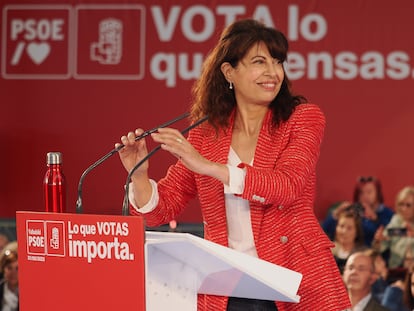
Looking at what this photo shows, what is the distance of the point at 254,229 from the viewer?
8.02 feet

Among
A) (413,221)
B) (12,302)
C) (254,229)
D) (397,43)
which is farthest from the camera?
(397,43)

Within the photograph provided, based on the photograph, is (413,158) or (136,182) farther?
(413,158)

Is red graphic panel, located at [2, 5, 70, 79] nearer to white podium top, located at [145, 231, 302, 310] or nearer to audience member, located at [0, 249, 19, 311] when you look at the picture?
audience member, located at [0, 249, 19, 311]

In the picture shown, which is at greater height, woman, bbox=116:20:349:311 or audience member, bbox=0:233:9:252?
woman, bbox=116:20:349:311

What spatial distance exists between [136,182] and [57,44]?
5.26 m

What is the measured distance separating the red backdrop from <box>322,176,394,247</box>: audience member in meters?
0.39

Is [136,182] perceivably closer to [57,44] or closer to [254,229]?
[254,229]

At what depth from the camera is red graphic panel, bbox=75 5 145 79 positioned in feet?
24.7

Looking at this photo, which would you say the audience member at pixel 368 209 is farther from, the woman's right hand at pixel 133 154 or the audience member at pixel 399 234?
the woman's right hand at pixel 133 154

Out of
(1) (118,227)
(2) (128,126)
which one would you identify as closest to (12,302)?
(2) (128,126)

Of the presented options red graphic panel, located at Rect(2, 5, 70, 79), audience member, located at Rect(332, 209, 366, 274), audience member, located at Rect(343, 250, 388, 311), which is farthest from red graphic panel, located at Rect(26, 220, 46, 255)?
red graphic panel, located at Rect(2, 5, 70, 79)

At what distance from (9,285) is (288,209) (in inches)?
130

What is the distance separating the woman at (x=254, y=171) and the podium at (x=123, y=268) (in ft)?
0.64

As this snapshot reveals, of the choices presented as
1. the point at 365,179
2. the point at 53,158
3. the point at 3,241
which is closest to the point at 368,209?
the point at 365,179
